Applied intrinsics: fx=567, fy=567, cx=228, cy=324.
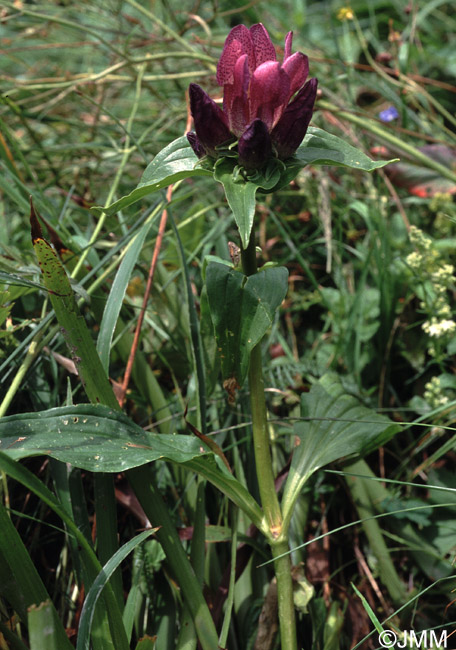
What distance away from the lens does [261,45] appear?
89cm

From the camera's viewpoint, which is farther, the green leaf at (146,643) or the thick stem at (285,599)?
the thick stem at (285,599)

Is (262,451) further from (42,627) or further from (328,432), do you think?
(42,627)

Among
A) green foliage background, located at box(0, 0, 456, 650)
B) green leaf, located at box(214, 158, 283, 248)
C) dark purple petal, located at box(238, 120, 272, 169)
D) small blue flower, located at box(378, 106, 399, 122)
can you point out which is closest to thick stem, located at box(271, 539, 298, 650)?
green foliage background, located at box(0, 0, 456, 650)

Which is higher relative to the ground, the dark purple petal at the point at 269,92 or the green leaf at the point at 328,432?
the dark purple petal at the point at 269,92

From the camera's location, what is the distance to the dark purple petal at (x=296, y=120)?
85 cm

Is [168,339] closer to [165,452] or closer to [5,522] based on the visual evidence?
[165,452]

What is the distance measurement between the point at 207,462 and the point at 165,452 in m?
0.07

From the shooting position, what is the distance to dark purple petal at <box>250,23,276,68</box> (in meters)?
0.89

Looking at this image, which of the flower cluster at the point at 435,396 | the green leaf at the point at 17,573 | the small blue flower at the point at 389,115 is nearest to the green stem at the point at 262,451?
the green leaf at the point at 17,573

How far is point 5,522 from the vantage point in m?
0.76

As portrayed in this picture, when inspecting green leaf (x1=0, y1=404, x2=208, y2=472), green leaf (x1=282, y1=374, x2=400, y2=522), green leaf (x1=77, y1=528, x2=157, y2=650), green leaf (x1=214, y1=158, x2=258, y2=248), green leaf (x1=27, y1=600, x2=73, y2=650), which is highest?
green leaf (x1=214, y1=158, x2=258, y2=248)

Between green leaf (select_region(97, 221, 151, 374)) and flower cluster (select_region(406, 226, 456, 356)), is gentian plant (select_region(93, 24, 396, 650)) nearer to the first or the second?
green leaf (select_region(97, 221, 151, 374))

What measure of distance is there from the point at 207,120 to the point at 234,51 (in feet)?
0.41

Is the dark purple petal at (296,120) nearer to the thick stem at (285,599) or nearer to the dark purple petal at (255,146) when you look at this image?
the dark purple petal at (255,146)
